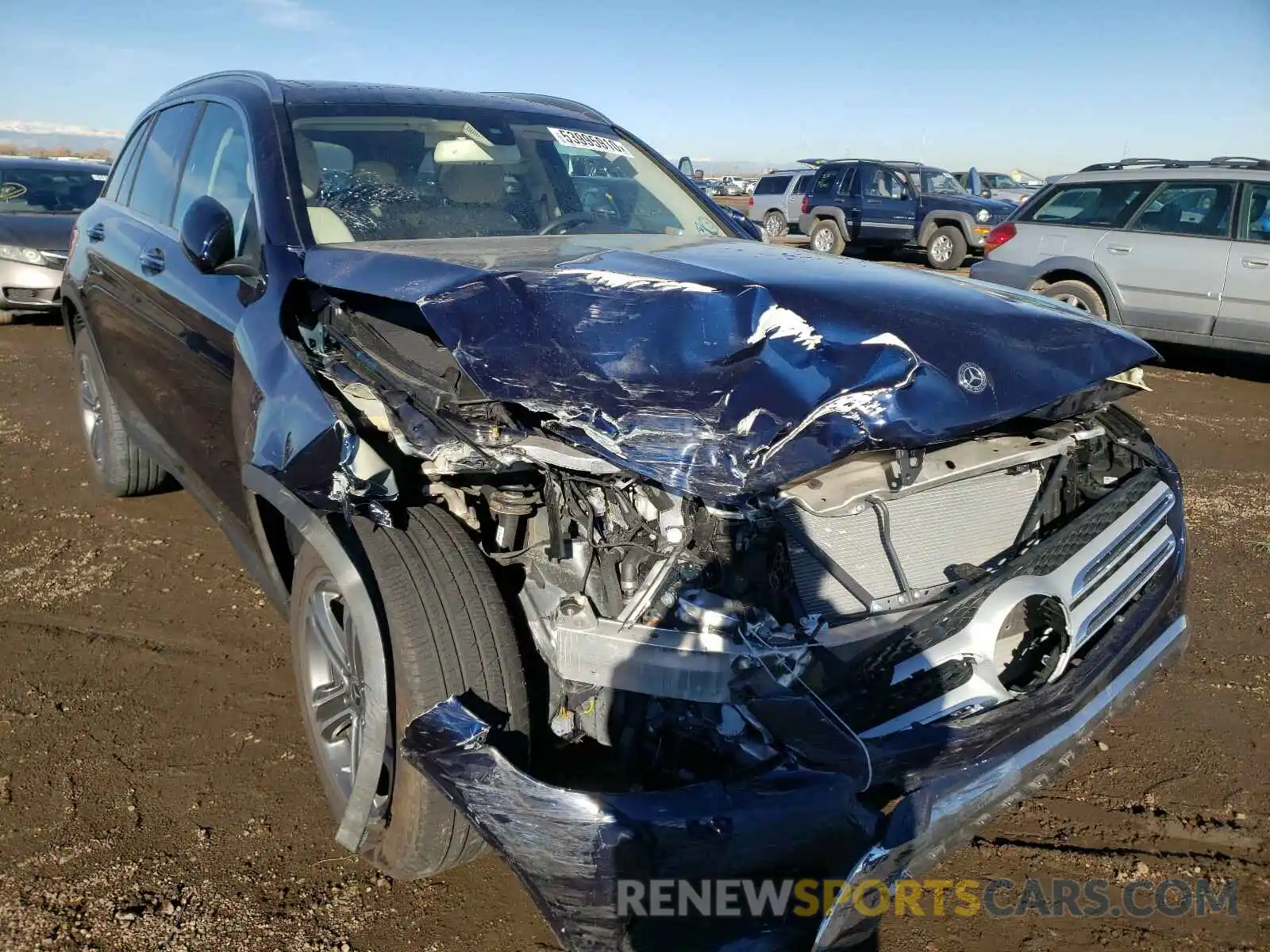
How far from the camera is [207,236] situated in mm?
2730

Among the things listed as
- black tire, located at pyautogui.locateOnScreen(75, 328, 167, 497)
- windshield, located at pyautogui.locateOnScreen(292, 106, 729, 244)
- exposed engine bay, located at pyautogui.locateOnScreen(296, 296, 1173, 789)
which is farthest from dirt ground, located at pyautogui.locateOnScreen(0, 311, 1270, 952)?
windshield, located at pyautogui.locateOnScreen(292, 106, 729, 244)

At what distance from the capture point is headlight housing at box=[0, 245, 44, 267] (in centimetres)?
904

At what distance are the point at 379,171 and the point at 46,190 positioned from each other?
8944mm

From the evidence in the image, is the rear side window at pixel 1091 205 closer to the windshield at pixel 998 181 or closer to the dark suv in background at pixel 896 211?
the dark suv in background at pixel 896 211

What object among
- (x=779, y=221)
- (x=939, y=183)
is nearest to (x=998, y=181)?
(x=779, y=221)

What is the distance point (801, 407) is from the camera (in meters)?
1.93

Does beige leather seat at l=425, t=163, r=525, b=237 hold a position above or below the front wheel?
below

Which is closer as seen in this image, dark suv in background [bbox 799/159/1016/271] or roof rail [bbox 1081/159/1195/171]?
roof rail [bbox 1081/159/1195/171]

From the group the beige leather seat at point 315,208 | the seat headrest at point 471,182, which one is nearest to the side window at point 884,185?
the seat headrest at point 471,182

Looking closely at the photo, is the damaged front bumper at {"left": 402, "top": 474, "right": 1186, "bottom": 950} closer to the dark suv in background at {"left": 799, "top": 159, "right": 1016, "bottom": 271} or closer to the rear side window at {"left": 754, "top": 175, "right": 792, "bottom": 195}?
the dark suv in background at {"left": 799, "top": 159, "right": 1016, "bottom": 271}

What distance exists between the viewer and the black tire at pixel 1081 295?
864 centimetres

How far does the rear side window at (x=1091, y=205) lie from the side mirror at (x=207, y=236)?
8116 millimetres

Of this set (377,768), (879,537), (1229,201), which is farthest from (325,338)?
(1229,201)

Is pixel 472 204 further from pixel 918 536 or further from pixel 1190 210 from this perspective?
pixel 1190 210
